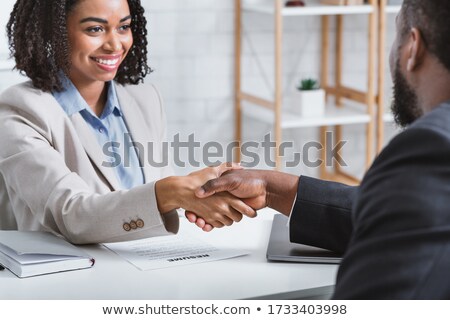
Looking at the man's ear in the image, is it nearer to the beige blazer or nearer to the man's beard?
the man's beard

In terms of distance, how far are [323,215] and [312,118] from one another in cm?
186

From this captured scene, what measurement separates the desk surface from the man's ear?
0.49 meters

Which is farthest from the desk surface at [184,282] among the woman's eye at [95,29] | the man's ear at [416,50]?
the woman's eye at [95,29]

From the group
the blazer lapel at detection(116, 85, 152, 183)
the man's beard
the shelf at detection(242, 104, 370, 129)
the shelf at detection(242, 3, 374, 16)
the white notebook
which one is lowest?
the shelf at detection(242, 104, 370, 129)

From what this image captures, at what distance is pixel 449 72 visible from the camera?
1220mm

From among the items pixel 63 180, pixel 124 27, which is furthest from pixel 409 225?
pixel 124 27

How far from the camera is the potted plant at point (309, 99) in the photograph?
3.55m

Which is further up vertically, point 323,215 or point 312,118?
point 323,215

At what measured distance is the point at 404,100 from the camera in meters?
1.33

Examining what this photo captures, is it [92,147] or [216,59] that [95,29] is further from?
[216,59]

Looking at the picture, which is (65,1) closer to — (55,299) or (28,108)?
(28,108)

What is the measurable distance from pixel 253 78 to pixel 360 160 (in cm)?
72

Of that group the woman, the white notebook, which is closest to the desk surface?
the white notebook

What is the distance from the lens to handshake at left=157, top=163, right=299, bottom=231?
181cm
